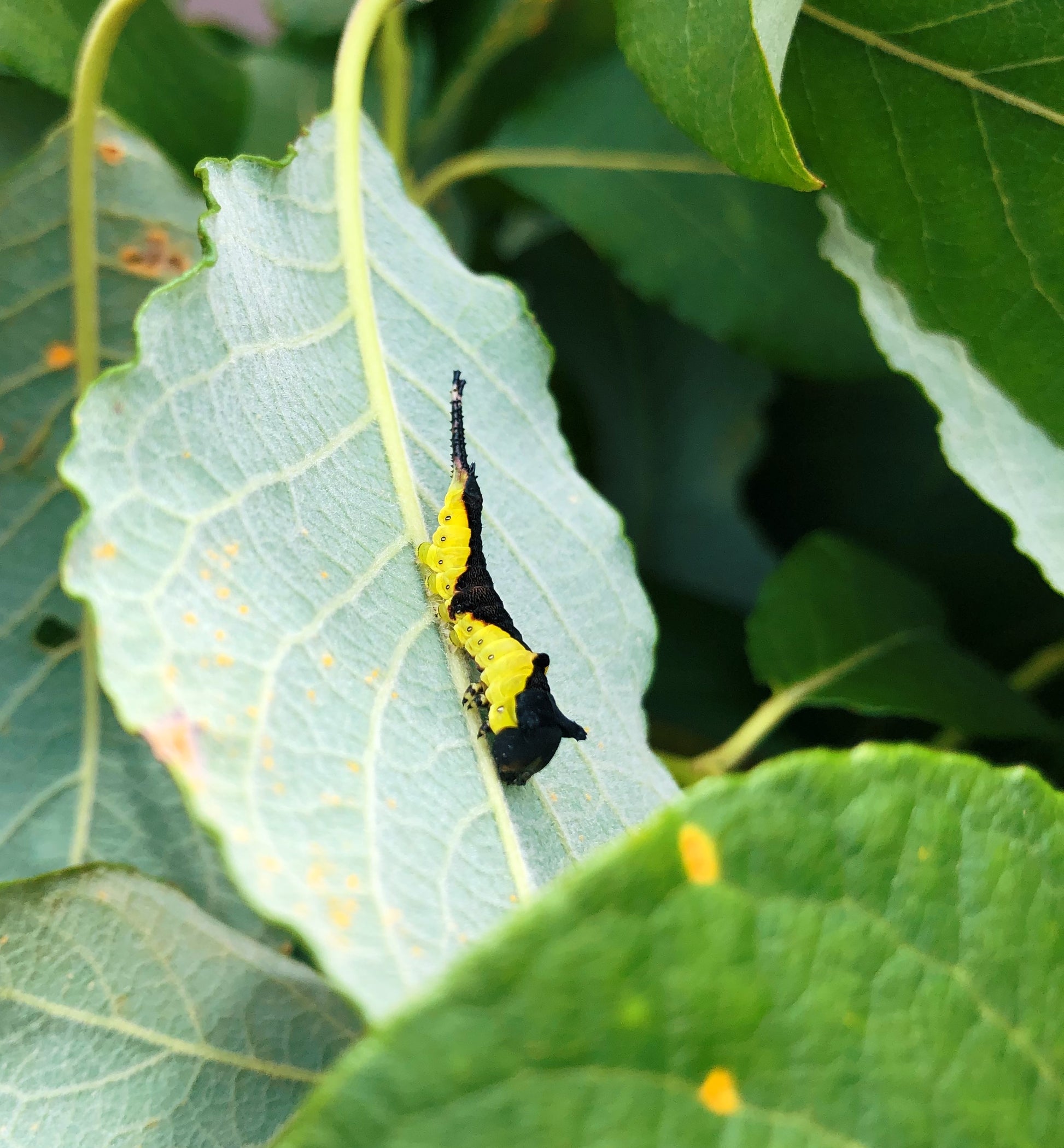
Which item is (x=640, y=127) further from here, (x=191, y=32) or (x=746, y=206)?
(x=191, y=32)

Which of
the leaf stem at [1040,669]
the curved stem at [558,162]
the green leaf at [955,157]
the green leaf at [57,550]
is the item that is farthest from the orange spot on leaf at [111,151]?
the leaf stem at [1040,669]

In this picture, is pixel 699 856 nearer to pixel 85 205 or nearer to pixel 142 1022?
pixel 142 1022

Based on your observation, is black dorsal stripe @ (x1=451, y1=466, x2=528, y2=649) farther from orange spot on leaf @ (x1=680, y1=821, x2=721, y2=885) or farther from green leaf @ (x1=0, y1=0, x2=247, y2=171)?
green leaf @ (x1=0, y1=0, x2=247, y2=171)

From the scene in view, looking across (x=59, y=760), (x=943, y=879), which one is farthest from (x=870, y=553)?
(x=59, y=760)

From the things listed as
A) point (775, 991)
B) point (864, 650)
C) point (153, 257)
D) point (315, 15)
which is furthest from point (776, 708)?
point (315, 15)

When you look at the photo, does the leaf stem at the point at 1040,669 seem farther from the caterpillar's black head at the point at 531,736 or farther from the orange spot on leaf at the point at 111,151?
the orange spot on leaf at the point at 111,151
